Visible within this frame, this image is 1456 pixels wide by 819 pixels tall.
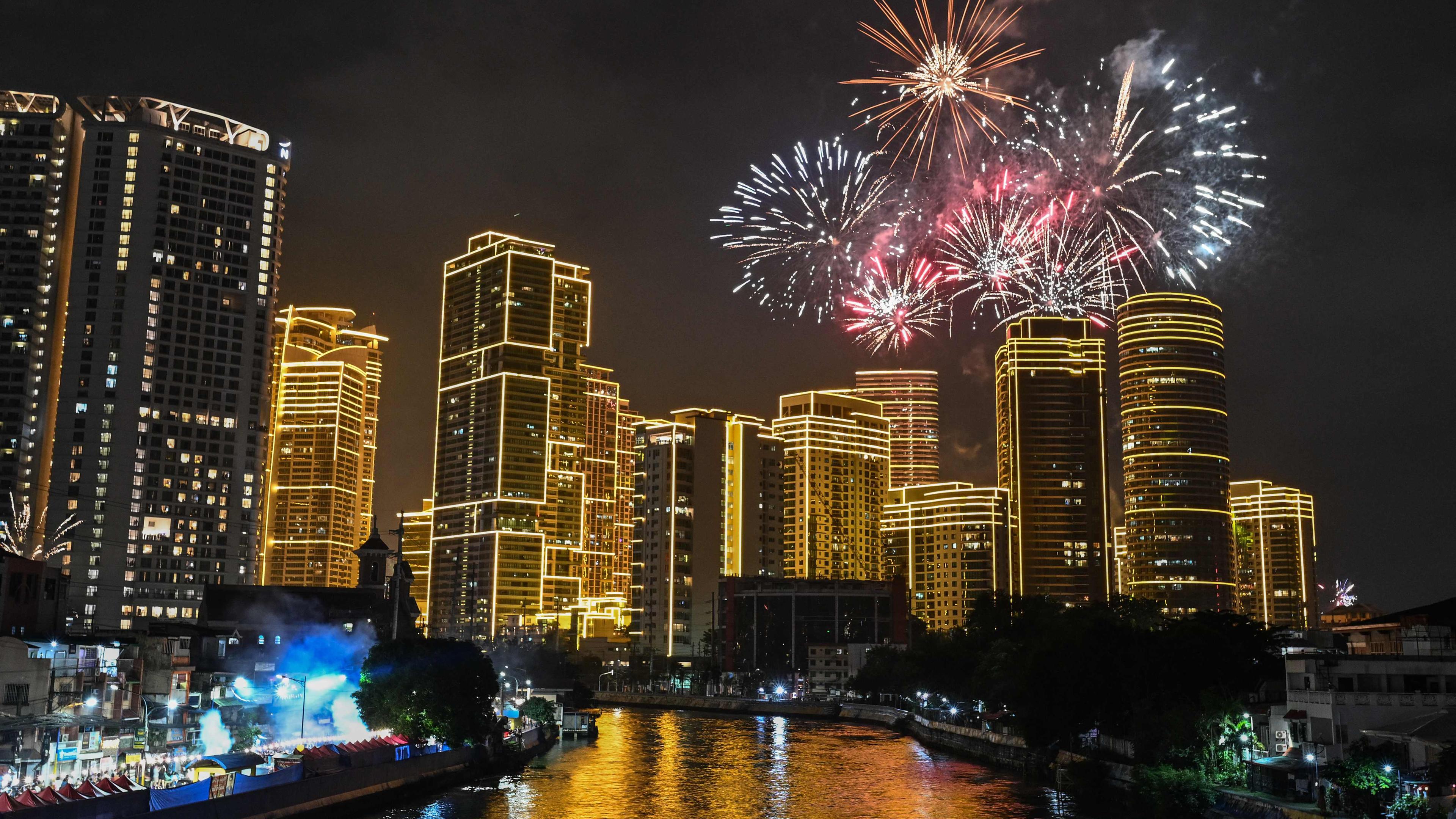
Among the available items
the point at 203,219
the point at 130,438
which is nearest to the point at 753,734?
the point at 130,438

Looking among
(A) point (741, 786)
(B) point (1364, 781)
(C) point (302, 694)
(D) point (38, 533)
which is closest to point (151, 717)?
(C) point (302, 694)

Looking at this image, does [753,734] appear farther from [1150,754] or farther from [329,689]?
[1150,754]

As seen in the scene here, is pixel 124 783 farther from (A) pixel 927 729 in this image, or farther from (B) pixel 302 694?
(A) pixel 927 729

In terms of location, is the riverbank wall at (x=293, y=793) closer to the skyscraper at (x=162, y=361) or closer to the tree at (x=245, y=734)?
the tree at (x=245, y=734)

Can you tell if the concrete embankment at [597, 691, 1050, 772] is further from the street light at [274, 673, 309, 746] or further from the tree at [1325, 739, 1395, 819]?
the street light at [274, 673, 309, 746]

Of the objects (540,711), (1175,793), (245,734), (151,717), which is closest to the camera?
(1175,793)

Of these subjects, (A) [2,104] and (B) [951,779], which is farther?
(A) [2,104]

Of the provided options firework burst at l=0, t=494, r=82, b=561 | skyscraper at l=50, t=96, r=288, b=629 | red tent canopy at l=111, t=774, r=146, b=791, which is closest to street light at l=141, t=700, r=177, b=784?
red tent canopy at l=111, t=774, r=146, b=791

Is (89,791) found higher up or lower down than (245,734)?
higher up
